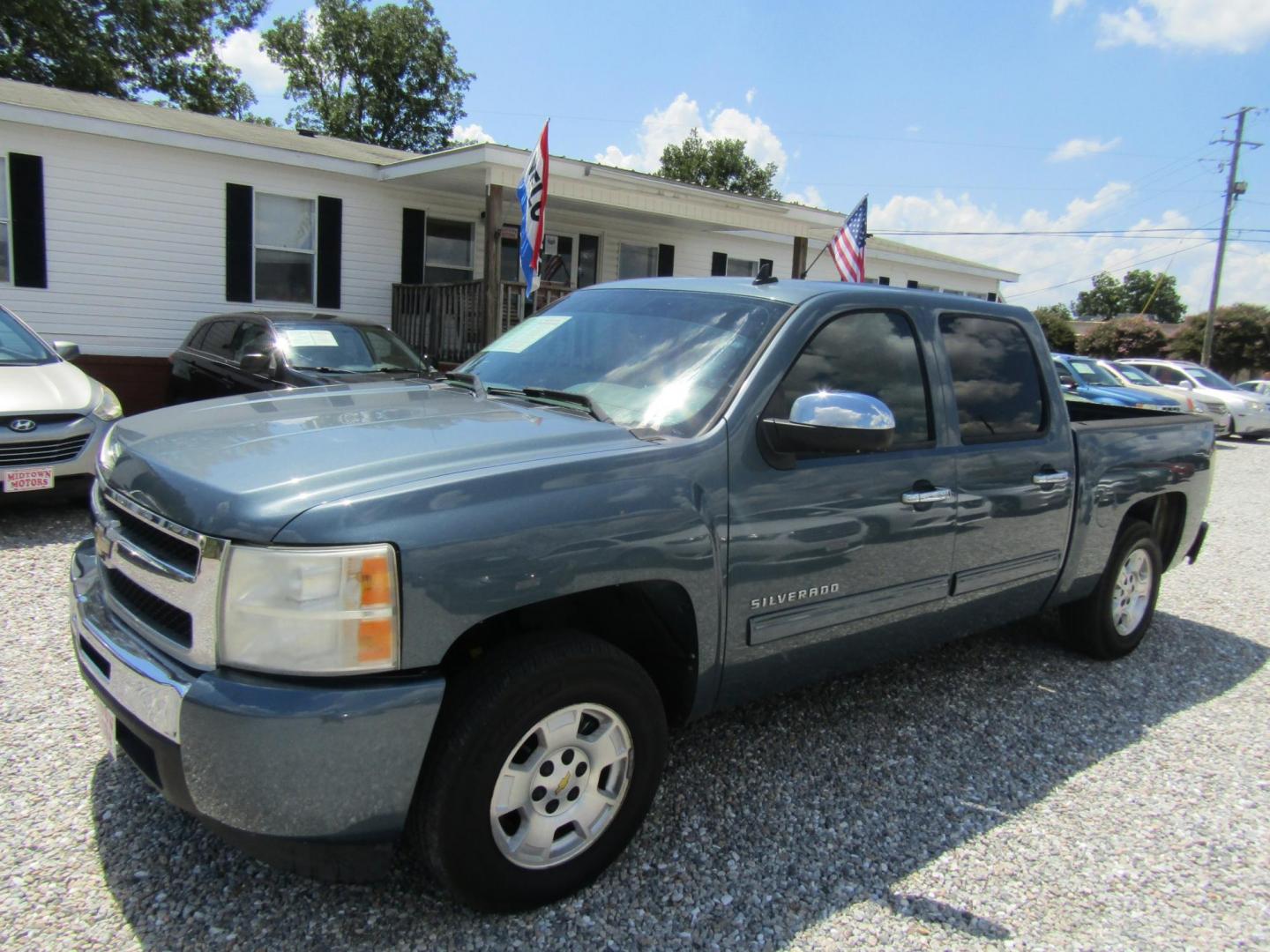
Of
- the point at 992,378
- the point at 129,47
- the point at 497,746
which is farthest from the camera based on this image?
the point at 129,47

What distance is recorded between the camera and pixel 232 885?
2.49m

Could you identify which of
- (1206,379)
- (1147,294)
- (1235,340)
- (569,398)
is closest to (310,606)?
(569,398)

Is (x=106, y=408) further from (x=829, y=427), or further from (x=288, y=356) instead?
(x=829, y=427)

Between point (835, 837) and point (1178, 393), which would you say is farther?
point (1178, 393)

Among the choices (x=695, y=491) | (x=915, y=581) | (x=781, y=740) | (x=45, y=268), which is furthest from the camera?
(x=45, y=268)

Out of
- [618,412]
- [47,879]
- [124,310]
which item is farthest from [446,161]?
[47,879]

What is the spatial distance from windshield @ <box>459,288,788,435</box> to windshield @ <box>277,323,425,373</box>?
15.9 ft

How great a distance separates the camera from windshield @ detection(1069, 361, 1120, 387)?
1678 centimetres

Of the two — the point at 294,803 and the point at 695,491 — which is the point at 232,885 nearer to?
the point at 294,803

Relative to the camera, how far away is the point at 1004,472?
143 inches

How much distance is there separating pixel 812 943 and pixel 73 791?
8.02ft

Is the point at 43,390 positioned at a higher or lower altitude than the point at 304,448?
lower

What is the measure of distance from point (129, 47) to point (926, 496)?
98.6 ft

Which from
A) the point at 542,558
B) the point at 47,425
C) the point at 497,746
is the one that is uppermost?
the point at 542,558
